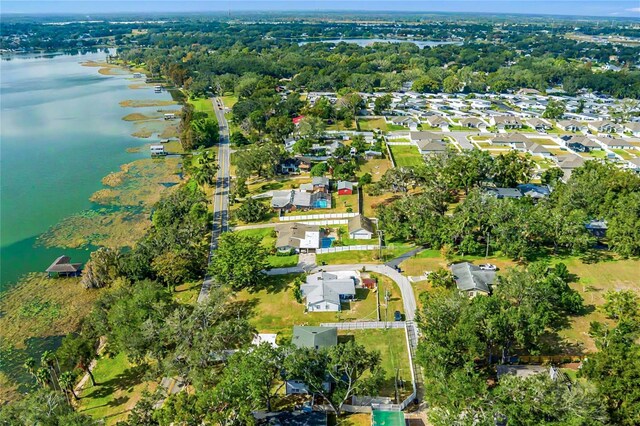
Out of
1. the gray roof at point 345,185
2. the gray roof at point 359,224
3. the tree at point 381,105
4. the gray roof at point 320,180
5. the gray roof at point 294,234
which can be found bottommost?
the gray roof at point 294,234

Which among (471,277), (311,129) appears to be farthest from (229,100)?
(471,277)

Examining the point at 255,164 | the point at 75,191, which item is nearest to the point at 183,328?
the point at 255,164

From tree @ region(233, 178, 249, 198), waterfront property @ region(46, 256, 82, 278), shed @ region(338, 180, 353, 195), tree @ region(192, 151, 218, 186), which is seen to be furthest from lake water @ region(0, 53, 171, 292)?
shed @ region(338, 180, 353, 195)

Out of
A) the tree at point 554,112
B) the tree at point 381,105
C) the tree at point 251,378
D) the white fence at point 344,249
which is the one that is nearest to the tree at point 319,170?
the white fence at point 344,249

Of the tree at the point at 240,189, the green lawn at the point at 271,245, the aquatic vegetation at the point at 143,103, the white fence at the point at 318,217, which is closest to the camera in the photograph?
the green lawn at the point at 271,245

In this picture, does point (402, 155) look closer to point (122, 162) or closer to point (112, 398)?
point (122, 162)

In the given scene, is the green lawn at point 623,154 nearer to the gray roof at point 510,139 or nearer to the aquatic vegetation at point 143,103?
the gray roof at point 510,139

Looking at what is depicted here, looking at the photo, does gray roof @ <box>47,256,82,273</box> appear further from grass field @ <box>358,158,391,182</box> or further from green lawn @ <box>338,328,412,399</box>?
grass field @ <box>358,158,391,182</box>
